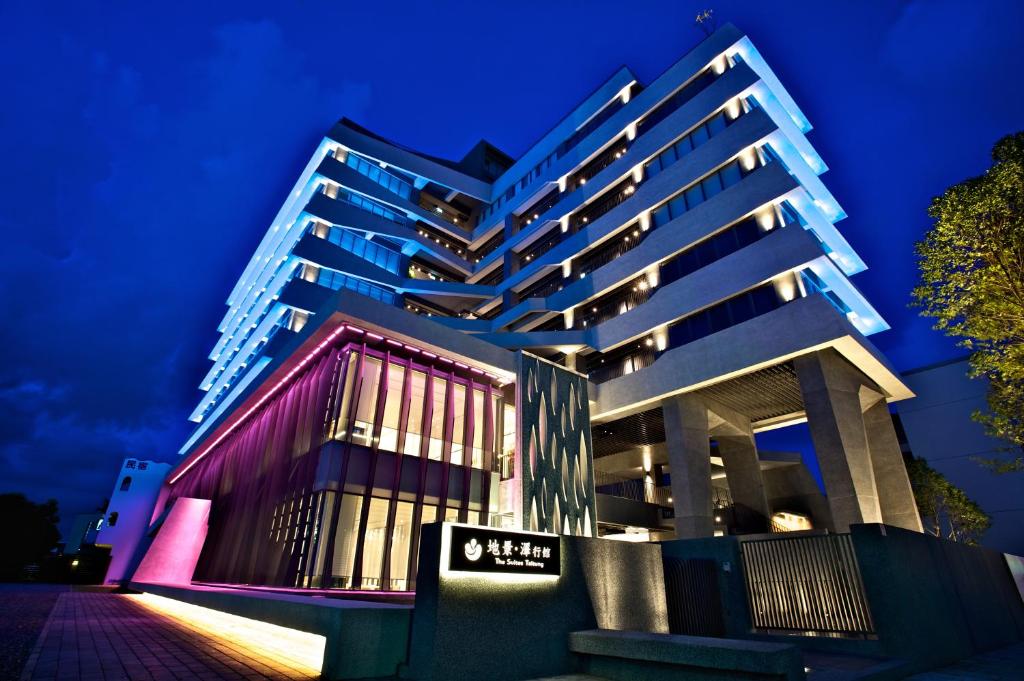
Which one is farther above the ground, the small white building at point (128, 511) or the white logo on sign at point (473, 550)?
the small white building at point (128, 511)

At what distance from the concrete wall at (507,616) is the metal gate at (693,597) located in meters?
4.37

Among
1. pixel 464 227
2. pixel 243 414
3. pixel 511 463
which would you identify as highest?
pixel 464 227

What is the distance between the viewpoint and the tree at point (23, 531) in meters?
50.8

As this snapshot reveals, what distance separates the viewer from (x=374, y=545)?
17.7m

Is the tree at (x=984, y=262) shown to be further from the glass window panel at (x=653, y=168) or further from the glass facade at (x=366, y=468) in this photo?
the glass window panel at (x=653, y=168)

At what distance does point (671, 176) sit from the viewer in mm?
30672

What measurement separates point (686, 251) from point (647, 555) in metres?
21.1

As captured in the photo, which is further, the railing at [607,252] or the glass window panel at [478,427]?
the railing at [607,252]

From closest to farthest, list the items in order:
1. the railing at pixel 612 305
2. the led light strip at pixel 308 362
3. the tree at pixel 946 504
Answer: the led light strip at pixel 308 362, the tree at pixel 946 504, the railing at pixel 612 305

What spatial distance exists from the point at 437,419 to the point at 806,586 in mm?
14847

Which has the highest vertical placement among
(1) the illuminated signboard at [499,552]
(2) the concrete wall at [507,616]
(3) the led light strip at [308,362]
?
(3) the led light strip at [308,362]

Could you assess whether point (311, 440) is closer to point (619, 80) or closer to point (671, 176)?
point (671, 176)

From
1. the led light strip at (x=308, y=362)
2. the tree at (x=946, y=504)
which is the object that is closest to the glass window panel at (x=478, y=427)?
the led light strip at (x=308, y=362)

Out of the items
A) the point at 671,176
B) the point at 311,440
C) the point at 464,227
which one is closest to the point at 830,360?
the point at 671,176
